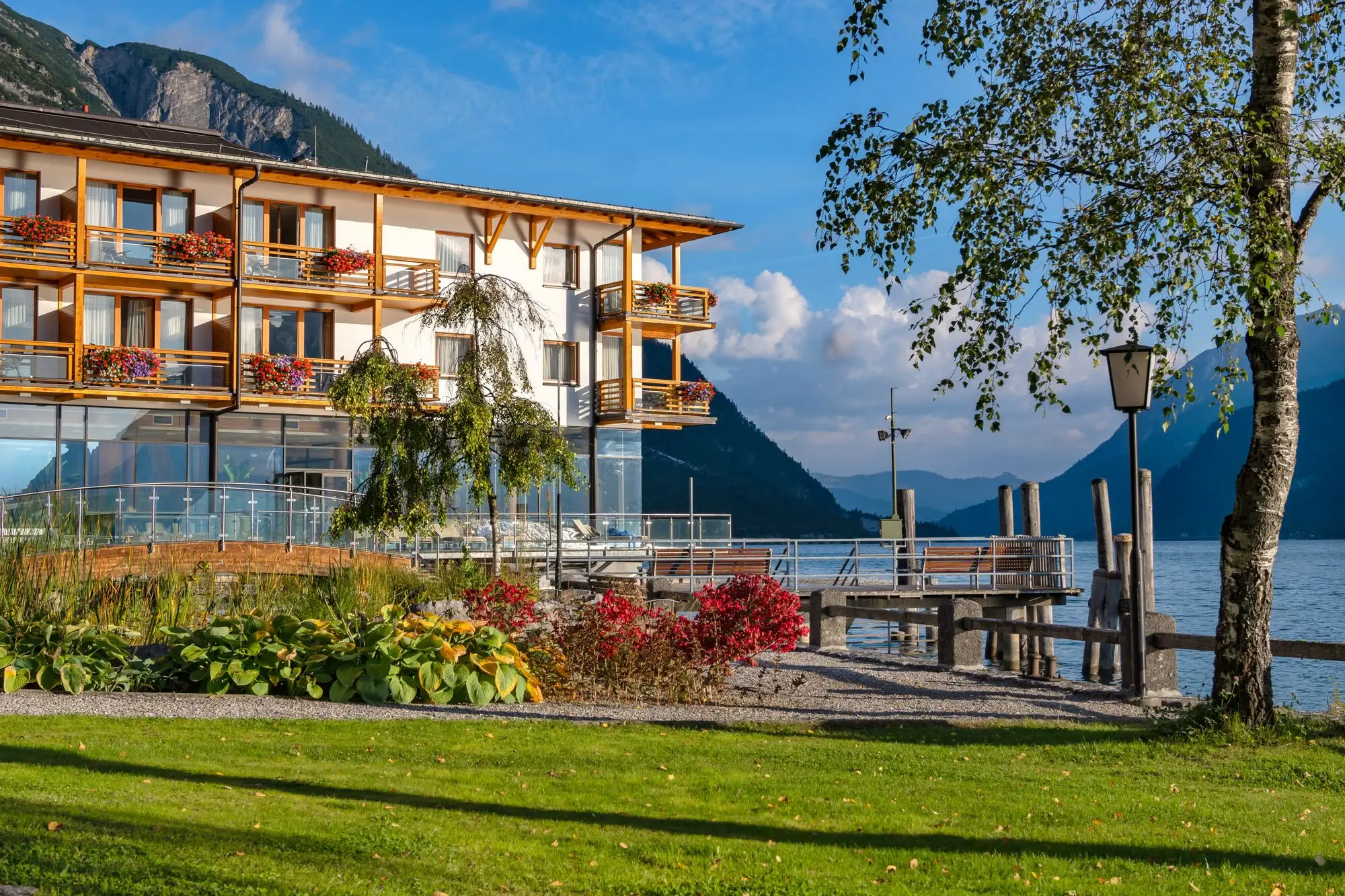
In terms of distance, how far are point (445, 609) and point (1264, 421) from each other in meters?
9.44

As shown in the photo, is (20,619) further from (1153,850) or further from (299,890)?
(1153,850)

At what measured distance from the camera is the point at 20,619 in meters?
13.0

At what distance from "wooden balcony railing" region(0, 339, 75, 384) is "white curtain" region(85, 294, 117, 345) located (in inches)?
40.7

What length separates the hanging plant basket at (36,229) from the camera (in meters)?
29.3

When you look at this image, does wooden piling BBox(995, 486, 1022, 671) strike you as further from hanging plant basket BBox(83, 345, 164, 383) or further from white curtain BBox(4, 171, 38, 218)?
white curtain BBox(4, 171, 38, 218)

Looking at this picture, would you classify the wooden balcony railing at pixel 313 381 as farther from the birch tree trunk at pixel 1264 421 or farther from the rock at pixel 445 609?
the birch tree trunk at pixel 1264 421

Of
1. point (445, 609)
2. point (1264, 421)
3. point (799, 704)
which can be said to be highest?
point (1264, 421)

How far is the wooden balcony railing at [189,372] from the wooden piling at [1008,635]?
1839cm

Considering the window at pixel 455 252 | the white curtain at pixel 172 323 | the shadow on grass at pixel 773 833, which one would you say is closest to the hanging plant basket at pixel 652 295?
the window at pixel 455 252

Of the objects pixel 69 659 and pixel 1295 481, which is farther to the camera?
pixel 1295 481

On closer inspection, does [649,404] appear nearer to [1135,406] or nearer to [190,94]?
[1135,406]

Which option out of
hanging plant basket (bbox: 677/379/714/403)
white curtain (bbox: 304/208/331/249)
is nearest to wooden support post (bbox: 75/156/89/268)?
white curtain (bbox: 304/208/331/249)

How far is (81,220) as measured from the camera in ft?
98.3

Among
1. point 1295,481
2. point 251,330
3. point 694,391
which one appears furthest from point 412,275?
point 1295,481
